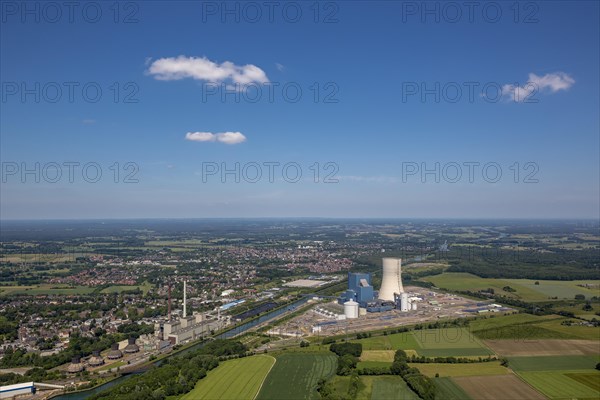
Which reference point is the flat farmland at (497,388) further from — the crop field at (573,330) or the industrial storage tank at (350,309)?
the industrial storage tank at (350,309)

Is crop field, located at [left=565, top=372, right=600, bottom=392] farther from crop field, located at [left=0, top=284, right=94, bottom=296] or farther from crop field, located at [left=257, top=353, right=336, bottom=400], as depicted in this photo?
crop field, located at [left=0, top=284, right=94, bottom=296]

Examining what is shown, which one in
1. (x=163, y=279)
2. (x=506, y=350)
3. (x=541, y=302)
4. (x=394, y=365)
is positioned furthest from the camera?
(x=163, y=279)

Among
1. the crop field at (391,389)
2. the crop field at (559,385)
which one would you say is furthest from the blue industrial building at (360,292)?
the crop field at (559,385)

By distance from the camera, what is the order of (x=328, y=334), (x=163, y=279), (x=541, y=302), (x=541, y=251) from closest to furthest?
1. (x=328, y=334)
2. (x=541, y=302)
3. (x=163, y=279)
4. (x=541, y=251)

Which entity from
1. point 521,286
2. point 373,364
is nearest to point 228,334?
point 373,364

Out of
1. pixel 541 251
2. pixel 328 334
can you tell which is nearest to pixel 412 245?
pixel 541 251

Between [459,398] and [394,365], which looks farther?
[394,365]

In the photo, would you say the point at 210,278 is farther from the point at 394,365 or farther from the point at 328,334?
the point at 394,365
